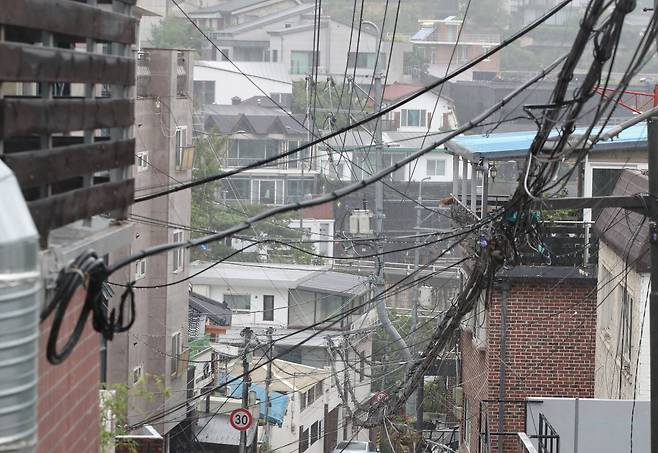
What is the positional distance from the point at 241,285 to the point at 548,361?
30376 millimetres

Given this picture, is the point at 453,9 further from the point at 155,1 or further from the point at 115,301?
the point at 115,301

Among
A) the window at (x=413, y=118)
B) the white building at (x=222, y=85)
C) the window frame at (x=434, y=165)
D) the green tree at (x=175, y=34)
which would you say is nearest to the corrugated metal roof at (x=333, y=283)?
the window frame at (x=434, y=165)

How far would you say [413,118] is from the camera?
76.2m

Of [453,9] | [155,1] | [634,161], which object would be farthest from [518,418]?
[453,9]

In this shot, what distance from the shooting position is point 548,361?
20.9 m

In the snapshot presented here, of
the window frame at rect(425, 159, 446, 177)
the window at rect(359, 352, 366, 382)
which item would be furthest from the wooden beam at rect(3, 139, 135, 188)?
the window frame at rect(425, 159, 446, 177)

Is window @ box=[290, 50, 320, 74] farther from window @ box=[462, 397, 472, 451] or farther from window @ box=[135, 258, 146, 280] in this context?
window @ box=[462, 397, 472, 451]

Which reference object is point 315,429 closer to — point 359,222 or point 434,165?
point 359,222

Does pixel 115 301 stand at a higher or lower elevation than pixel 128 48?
lower

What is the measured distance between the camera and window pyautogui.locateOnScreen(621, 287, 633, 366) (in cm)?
1808

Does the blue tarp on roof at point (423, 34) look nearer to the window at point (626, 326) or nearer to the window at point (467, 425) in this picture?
the window at point (467, 425)

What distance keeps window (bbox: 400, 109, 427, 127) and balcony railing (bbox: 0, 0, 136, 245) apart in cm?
6804

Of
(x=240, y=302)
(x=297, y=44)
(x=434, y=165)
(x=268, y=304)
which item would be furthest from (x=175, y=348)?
(x=297, y=44)

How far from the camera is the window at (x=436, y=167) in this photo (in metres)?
74.3
